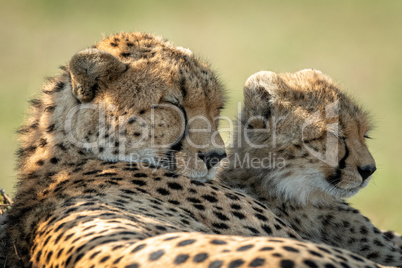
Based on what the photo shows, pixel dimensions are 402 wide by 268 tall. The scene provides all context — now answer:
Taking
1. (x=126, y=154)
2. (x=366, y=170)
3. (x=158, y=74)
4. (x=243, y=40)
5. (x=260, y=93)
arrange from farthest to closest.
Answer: (x=243, y=40)
(x=260, y=93)
(x=366, y=170)
(x=158, y=74)
(x=126, y=154)

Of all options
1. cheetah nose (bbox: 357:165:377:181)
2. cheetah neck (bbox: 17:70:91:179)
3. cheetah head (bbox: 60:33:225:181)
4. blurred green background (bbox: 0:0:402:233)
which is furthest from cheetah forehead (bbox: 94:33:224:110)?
blurred green background (bbox: 0:0:402:233)

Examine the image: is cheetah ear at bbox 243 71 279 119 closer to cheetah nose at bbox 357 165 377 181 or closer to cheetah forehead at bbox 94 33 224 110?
cheetah forehead at bbox 94 33 224 110

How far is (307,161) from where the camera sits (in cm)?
387

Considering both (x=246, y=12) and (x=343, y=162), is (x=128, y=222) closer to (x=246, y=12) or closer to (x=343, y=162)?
(x=343, y=162)

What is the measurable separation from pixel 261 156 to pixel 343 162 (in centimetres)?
42

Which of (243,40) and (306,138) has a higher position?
(243,40)

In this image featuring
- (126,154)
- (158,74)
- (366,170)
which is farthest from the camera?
(366,170)

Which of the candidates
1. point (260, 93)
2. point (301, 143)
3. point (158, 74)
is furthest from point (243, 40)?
point (158, 74)

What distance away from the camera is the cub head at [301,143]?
3846 millimetres

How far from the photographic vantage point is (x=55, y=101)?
11.6 ft

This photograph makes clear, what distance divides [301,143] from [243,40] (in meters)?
11.2

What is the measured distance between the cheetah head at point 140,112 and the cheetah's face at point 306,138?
0.45m

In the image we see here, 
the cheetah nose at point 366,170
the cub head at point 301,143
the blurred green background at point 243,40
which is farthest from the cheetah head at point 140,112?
the blurred green background at point 243,40

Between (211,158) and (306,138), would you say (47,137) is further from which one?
(306,138)
